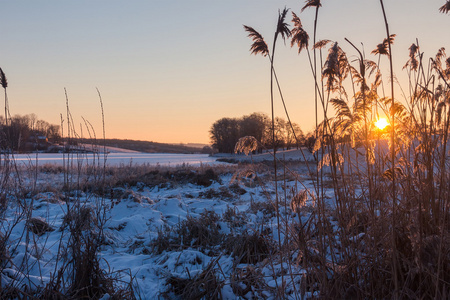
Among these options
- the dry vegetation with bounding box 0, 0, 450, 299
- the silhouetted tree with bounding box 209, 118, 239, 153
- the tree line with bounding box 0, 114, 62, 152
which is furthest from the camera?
the silhouetted tree with bounding box 209, 118, 239, 153

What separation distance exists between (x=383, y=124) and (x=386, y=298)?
1.59 meters

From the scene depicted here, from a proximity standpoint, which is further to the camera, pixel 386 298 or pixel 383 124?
pixel 383 124

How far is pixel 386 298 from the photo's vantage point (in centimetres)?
234

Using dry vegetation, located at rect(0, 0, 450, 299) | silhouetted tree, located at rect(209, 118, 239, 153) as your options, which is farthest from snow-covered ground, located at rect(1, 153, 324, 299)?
silhouetted tree, located at rect(209, 118, 239, 153)

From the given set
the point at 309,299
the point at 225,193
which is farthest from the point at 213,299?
the point at 225,193

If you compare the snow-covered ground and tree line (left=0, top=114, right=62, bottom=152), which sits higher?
tree line (left=0, top=114, right=62, bottom=152)

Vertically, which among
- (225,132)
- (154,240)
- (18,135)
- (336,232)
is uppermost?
(225,132)

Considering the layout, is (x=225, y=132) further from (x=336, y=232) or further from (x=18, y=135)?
(x=336, y=232)

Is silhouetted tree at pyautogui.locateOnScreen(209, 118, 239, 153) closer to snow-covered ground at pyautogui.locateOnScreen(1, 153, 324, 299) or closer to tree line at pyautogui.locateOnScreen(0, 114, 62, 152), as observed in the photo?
snow-covered ground at pyautogui.locateOnScreen(1, 153, 324, 299)

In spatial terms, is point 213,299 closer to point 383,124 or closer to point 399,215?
point 399,215

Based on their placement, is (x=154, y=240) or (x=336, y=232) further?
(x=154, y=240)

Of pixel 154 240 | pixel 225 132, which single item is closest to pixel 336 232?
pixel 154 240

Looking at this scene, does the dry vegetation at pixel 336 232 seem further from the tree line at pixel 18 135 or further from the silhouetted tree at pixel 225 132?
the silhouetted tree at pixel 225 132

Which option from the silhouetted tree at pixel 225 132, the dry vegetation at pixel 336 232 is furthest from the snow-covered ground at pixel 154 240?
the silhouetted tree at pixel 225 132
